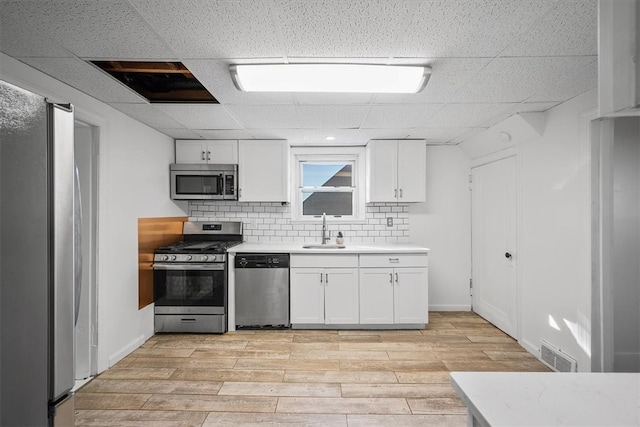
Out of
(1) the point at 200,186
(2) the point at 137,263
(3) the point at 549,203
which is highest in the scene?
(1) the point at 200,186

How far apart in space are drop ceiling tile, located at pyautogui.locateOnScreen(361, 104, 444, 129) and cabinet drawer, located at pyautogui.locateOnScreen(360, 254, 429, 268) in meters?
1.43

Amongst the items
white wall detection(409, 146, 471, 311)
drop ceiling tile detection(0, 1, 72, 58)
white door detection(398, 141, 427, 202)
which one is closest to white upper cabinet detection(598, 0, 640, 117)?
drop ceiling tile detection(0, 1, 72, 58)

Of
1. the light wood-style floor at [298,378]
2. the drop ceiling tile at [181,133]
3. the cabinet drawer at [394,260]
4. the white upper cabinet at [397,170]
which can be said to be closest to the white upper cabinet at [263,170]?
the drop ceiling tile at [181,133]

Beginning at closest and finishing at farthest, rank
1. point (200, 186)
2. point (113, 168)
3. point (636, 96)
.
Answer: point (636, 96), point (113, 168), point (200, 186)

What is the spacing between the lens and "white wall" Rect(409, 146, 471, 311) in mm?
4312

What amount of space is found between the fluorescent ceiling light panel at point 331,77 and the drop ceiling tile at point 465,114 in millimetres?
822

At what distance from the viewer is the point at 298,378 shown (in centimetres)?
261

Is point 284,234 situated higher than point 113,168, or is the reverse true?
point 113,168

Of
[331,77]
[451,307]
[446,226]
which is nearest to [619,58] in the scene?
[331,77]

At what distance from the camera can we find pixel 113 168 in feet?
9.27

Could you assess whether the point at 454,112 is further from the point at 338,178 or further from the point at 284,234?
the point at 284,234

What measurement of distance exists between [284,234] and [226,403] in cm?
234

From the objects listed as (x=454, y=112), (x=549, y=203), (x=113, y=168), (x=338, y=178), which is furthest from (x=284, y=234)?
(x=549, y=203)

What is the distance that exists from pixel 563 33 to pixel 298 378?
110 inches
